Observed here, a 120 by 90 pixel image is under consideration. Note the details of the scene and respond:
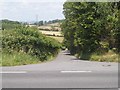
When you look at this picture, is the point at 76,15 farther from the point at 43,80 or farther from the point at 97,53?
the point at 43,80

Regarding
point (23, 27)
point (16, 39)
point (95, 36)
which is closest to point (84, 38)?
point (95, 36)

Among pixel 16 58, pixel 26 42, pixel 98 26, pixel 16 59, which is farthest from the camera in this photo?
pixel 98 26

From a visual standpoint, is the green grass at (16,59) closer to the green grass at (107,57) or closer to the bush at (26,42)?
the bush at (26,42)

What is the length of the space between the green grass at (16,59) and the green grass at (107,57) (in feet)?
16.0

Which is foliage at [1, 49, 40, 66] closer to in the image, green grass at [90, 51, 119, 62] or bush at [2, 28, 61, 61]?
bush at [2, 28, 61, 61]

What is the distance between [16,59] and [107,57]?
7.48 meters

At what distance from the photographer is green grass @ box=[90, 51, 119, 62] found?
883 inches

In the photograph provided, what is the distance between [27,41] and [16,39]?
29.0 inches

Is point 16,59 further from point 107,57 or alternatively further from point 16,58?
point 107,57

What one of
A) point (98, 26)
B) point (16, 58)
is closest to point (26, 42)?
point (16, 58)

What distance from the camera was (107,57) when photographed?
2306cm

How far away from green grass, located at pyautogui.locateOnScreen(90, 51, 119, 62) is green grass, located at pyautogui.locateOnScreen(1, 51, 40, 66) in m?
4.88

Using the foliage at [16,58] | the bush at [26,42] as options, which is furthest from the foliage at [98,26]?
the foliage at [16,58]

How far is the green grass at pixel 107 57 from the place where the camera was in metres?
22.4
